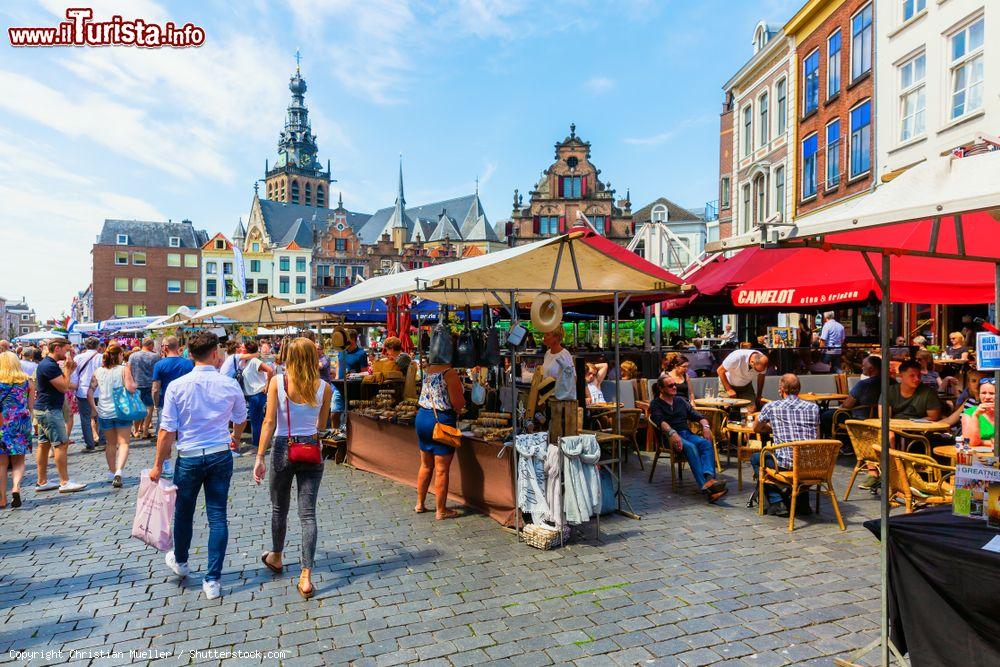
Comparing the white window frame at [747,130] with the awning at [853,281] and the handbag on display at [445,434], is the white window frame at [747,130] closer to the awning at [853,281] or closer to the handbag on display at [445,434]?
the awning at [853,281]

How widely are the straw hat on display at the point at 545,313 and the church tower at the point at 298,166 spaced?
325ft

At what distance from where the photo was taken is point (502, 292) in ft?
24.6

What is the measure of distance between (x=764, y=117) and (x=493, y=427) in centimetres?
2408

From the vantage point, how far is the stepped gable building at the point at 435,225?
81.1 metres

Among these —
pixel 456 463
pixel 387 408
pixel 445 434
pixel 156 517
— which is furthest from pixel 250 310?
pixel 156 517

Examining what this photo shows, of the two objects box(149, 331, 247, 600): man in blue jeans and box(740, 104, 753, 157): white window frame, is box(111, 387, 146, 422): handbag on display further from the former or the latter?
box(740, 104, 753, 157): white window frame

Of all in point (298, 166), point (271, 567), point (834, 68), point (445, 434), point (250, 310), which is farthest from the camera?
point (298, 166)

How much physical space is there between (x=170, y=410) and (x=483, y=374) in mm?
4626

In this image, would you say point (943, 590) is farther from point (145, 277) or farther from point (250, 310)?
point (145, 277)

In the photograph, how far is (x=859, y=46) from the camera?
62.0 feet

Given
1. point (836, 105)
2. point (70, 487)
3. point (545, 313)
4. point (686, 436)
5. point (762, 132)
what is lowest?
point (70, 487)

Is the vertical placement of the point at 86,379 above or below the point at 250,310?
below

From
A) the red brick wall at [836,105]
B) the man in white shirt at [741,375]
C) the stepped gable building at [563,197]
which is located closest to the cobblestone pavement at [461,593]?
the man in white shirt at [741,375]

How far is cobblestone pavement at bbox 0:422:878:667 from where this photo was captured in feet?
11.8
